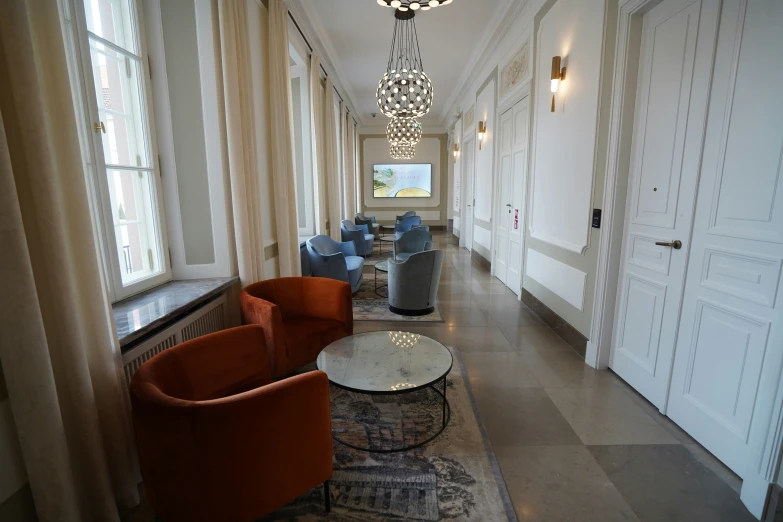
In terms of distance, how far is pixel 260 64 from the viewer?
3.39 m

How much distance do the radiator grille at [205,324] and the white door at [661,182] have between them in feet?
9.90

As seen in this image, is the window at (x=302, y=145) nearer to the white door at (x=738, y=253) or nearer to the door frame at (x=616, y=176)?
the door frame at (x=616, y=176)

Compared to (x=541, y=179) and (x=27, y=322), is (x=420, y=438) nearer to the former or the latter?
(x=27, y=322)

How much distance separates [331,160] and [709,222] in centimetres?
544

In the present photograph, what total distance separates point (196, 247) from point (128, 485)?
1.60 meters

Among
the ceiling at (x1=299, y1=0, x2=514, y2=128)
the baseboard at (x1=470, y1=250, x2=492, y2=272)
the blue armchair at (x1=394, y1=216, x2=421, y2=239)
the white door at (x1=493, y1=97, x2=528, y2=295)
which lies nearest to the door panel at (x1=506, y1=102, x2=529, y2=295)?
the white door at (x1=493, y1=97, x2=528, y2=295)

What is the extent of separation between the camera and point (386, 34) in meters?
5.43

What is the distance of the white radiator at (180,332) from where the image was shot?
175cm

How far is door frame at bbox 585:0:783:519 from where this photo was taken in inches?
95.9

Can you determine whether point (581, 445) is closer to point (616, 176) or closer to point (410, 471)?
point (410, 471)

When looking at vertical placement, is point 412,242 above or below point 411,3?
below

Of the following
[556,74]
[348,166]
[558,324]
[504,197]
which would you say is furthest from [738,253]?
[348,166]

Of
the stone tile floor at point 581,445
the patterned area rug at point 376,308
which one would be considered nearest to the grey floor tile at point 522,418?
the stone tile floor at point 581,445

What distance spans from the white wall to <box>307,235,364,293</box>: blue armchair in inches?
299
